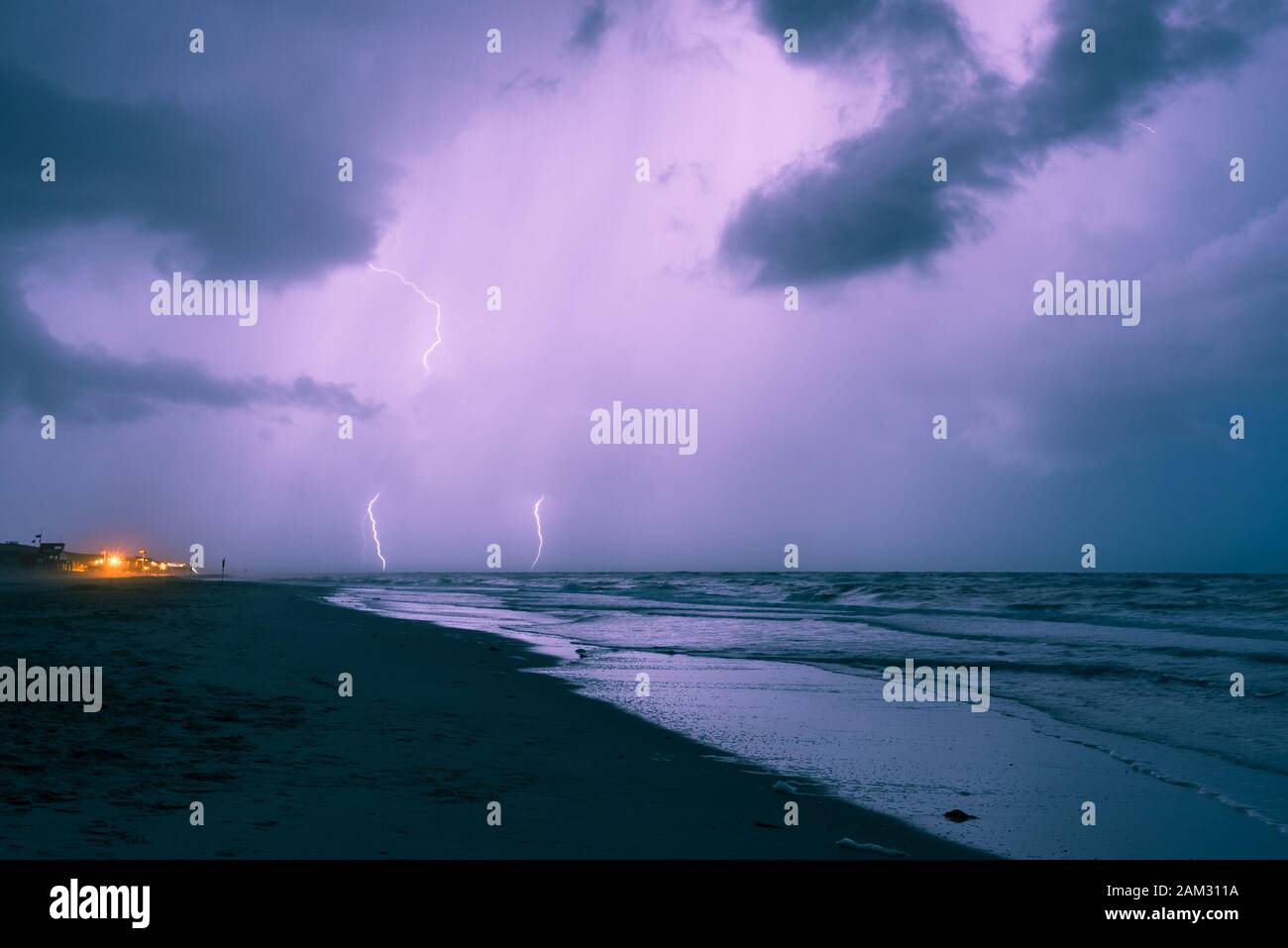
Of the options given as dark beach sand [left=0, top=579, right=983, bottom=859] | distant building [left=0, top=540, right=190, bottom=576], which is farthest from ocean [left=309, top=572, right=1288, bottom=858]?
distant building [left=0, top=540, right=190, bottom=576]

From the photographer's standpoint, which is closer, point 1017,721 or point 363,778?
point 363,778

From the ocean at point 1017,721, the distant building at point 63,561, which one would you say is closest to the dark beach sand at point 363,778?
the ocean at point 1017,721

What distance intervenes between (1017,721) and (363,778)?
30.2 ft

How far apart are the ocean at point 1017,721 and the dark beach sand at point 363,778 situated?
104cm

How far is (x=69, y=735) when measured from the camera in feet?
22.6

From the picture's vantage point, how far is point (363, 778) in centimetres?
638

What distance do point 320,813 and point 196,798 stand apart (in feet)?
3.06

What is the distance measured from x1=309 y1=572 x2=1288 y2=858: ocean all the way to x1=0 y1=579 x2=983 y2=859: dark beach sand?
1038 millimetres

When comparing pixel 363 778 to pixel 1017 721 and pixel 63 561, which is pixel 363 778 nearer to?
pixel 1017 721

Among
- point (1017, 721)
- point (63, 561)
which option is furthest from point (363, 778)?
point (63, 561)

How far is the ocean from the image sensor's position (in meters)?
6.52

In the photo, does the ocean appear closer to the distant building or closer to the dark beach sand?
the dark beach sand

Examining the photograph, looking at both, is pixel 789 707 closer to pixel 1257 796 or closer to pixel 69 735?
pixel 1257 796
